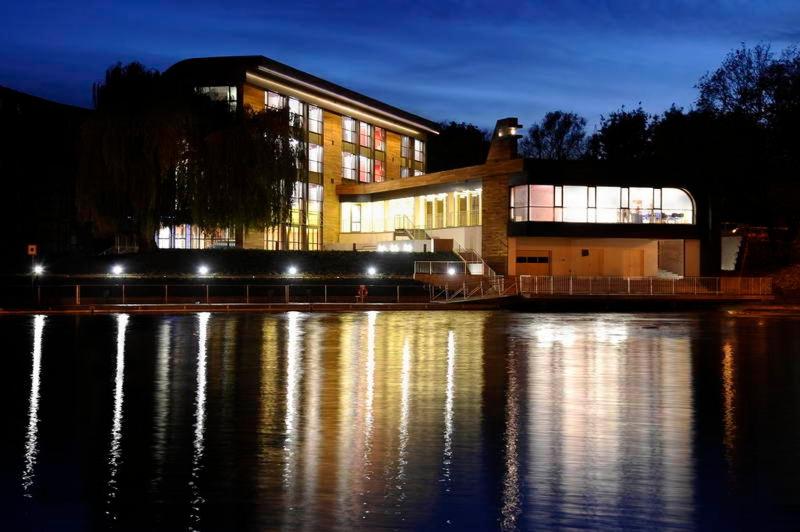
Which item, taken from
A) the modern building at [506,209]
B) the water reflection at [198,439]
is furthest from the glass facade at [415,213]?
the water reflection at [198,439]

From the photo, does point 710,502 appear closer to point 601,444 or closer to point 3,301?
point 601,444

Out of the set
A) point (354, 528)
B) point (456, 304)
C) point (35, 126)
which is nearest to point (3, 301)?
point (456, 304)

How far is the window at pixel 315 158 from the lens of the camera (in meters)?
71.4

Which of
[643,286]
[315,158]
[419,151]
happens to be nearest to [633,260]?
[643,286]

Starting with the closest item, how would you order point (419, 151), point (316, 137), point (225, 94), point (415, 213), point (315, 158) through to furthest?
point (225, 94) → point (316, 137) → point (415, 213) → point (315, 158) → point (419, 151)

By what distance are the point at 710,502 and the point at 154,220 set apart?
49.1 meters

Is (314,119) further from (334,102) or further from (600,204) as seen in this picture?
(600,204)

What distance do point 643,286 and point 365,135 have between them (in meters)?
33.8

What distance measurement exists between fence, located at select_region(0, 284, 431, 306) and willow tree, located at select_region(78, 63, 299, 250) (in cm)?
539

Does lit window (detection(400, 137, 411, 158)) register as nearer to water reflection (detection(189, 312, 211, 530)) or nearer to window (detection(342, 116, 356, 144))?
window (detection(342, 116, 356, 144))

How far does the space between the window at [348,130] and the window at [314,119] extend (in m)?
3.39

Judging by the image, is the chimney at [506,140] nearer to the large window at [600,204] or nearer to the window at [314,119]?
the large window at [600,204]

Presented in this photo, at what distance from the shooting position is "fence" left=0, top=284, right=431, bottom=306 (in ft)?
150

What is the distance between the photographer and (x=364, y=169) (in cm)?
7875
